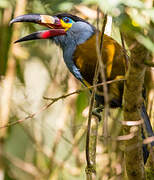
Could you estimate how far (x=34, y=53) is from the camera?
4930mm

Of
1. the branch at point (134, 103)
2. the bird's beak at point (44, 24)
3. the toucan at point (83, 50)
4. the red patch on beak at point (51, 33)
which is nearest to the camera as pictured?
the branch at point (134, 103)

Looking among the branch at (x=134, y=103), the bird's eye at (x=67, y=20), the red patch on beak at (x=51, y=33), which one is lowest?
the branch at (x=134, y=103)

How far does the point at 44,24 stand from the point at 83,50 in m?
0.41

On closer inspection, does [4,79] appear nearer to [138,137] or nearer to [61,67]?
[61,67]

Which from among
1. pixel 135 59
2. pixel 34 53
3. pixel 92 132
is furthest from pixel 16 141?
pixel 135 59

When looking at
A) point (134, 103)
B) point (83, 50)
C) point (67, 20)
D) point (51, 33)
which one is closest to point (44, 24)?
point (51, 33)

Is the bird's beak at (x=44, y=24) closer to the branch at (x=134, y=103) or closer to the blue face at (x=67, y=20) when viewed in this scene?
the blue face at (x=67, y=20)

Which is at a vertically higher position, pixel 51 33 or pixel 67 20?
pixel 67 20

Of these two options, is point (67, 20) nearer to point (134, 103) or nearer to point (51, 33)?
point (51, 33)

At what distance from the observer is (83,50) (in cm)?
308

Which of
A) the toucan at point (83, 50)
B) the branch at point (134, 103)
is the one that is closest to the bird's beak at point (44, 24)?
the toucan at point (83, 50)

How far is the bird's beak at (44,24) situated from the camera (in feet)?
10.0

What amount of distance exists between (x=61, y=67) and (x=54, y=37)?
0.81 metres

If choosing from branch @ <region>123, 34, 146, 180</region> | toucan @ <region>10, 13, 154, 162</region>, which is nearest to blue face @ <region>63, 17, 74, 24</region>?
toucan @ <region>10, 13, 154, 162</region>
